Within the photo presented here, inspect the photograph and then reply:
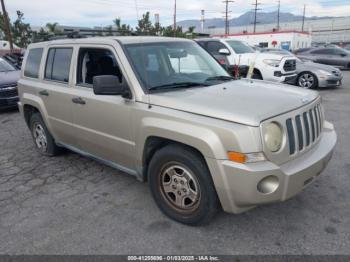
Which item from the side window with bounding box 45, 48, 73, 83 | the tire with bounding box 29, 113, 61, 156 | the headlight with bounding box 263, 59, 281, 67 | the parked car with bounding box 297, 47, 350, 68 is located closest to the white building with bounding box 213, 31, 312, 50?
the parked car with bounding box 297, 47, 350, 68

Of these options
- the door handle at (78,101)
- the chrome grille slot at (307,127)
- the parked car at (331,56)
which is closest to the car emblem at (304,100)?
the chrome grille slot at (307,127)

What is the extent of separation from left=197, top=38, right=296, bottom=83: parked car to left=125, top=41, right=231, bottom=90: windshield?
6202 millimetres

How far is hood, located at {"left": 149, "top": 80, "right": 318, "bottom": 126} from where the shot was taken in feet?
9.13

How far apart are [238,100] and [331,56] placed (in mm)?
17473

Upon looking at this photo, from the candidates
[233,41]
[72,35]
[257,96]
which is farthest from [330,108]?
[72,35]

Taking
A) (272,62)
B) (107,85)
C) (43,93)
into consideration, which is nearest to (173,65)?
(107,85)

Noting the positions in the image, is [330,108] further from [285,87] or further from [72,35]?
[72,35]

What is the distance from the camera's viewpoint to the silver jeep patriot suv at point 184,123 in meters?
2.73

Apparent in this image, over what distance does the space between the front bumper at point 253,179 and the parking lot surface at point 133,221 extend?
0.47 m

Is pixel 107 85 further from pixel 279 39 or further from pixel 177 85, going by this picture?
pixel 279 39

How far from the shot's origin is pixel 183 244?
3.02 metres

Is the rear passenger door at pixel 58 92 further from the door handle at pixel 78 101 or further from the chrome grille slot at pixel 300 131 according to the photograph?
the chrome grille slot at pixel 300 131

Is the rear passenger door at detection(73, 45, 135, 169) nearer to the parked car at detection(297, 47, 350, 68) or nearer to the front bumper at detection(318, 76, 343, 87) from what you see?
the front bumper at detection(318, 76, 343, 87)

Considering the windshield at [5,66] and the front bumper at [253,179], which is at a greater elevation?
the windshield at [5,66]
